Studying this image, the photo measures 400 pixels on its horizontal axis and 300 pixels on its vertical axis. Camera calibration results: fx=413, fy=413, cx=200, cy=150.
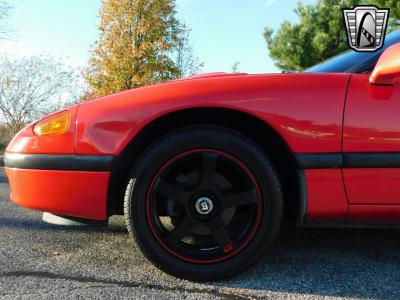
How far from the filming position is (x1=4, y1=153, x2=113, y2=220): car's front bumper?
198 centimetres

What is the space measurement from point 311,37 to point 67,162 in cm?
1257

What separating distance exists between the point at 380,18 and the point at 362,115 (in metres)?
2.20

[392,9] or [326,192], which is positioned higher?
[392,9]

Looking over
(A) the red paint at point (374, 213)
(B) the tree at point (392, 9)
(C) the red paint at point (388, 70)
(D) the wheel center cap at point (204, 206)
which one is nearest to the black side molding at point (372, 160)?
(A) the red paint at point (374, 213)

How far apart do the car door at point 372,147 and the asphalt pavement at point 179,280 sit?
Result: 0.39 metres

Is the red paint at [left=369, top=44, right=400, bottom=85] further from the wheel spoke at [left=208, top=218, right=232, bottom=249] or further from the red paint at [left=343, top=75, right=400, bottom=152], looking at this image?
the wheel spoke at [left=208, top=218, right=232, bottom=249]

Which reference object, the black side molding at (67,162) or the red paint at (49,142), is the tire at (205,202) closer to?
the black side molding at (67,162)

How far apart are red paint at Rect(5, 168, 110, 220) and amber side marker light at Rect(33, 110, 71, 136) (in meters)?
0.20

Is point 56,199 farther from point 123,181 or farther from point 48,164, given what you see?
point 123,181

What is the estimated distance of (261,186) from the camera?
1941 mm

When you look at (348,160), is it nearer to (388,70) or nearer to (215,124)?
(388,70)

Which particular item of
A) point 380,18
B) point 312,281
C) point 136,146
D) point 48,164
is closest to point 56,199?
point 48,164

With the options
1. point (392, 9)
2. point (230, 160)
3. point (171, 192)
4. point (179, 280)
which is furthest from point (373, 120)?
point (392, 9)

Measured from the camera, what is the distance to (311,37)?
13250 millimetres
